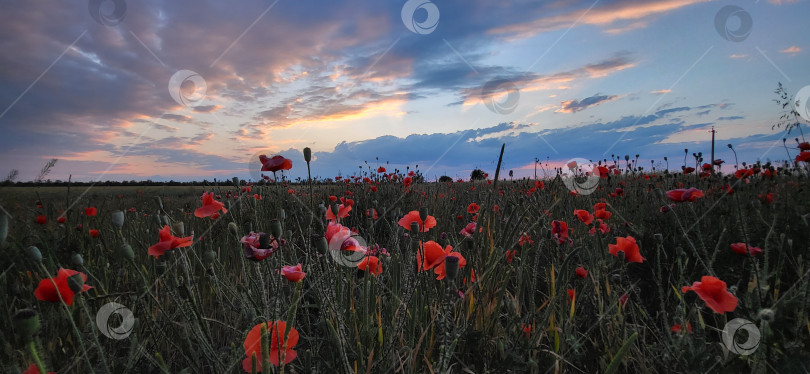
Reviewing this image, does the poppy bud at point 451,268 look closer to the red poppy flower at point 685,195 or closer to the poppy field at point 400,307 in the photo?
the poppy field at point 400,307

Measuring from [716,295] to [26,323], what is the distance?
2333 millimetres

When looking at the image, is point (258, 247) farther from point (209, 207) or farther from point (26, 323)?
point (209, 207)

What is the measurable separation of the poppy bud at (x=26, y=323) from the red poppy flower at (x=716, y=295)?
87.0 inches

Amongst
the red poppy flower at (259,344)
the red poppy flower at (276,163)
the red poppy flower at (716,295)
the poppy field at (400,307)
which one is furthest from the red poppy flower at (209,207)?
the red poppy flower at (716,295)

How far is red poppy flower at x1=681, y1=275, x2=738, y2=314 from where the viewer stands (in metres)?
1.59

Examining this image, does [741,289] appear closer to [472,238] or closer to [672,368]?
[672,368]

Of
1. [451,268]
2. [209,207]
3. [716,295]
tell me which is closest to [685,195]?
[716,295]

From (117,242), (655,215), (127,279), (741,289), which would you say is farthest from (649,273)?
(117,242)

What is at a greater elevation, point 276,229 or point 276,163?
point 276,163

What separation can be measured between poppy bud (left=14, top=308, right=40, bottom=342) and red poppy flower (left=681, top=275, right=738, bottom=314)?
7.25ft

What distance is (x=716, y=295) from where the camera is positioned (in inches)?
64.7

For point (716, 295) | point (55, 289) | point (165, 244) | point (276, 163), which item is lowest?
point (716, 295)

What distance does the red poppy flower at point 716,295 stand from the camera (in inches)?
62.8

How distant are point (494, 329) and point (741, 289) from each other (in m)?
2.18
